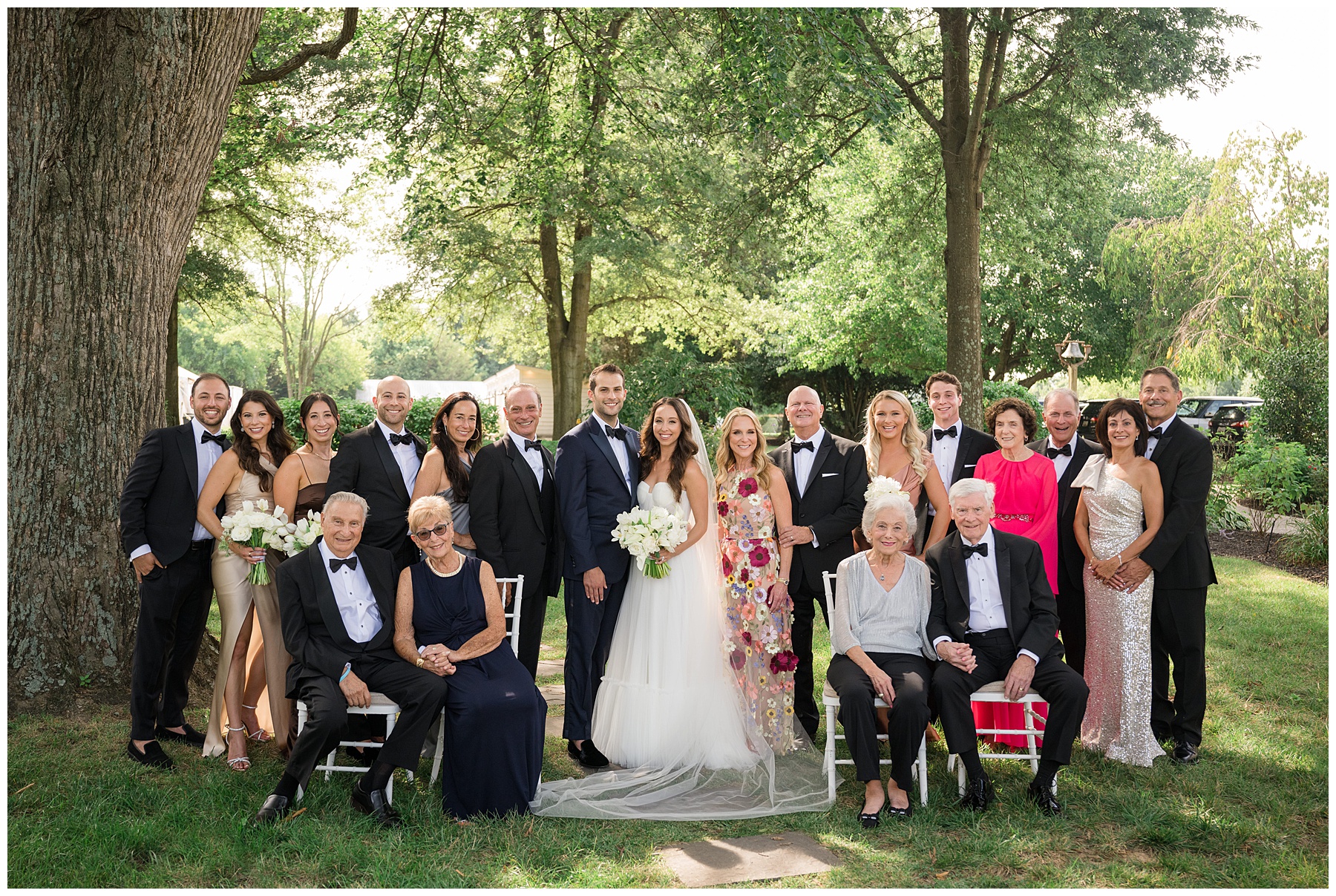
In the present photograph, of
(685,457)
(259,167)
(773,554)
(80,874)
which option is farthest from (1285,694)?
(259,167)

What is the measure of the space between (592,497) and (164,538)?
2.44m

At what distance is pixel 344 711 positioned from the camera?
15.5ft

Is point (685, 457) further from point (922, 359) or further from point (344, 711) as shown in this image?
point (922, 359)

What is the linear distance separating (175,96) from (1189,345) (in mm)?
20475

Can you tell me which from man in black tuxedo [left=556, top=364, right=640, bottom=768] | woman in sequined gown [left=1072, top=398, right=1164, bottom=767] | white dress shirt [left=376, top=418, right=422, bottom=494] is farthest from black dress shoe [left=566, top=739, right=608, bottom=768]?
woman in sequined gown [left=1072, top=398, right=1164, bottom=767]

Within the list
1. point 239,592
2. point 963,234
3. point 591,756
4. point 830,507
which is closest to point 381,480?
point 239,592

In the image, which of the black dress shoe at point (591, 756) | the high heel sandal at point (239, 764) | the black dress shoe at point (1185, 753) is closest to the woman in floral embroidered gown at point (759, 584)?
the black dress shoe at point (591, 756)

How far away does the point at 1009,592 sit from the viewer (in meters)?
5.14

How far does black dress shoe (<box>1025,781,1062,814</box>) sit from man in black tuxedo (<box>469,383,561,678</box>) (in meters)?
2.81

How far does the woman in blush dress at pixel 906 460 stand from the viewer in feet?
19.6

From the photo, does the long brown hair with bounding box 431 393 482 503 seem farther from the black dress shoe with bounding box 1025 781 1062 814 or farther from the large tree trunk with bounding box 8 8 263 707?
the black dress shoe with bounding box 1025 781 1062 814

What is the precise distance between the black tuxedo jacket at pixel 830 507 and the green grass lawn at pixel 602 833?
130 centimetres

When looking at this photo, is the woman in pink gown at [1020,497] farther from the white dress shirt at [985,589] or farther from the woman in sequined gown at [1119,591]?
the white dress shirt at [985,589]

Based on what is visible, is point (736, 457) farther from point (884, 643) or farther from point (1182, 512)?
point (1182, 512)
